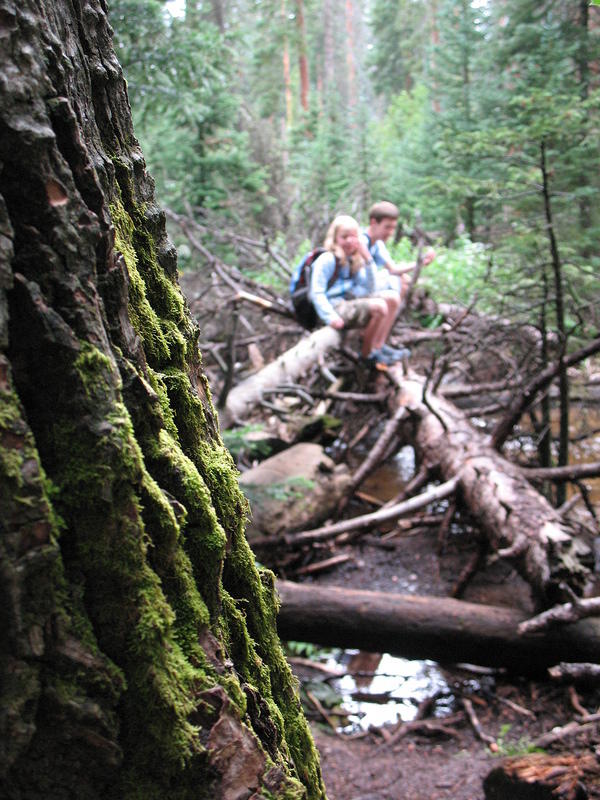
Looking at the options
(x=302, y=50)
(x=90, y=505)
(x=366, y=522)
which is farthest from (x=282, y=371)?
(x=302, y=50)

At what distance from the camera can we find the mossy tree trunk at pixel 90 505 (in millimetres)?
900

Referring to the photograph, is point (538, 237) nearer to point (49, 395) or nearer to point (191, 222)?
point (191, 222)

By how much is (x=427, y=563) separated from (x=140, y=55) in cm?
664

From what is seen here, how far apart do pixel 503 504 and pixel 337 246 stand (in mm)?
3800

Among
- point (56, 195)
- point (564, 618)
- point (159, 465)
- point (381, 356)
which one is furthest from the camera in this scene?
point (381, 356)

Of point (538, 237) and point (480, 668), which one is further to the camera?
point (538, 237)

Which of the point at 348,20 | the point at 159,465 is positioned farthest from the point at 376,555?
the point at 348,20

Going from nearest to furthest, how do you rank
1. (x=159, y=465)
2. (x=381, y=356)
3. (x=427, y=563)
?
(x=159, y=465), (x=427, y=563), (x=381, y=356)

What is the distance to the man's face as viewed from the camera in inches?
281

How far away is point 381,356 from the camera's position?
25.8 feet

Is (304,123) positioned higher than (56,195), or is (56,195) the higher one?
(304,123)

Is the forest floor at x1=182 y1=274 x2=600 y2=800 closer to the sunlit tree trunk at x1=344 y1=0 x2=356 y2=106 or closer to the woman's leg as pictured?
the woman's leg

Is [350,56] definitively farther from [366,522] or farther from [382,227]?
[366,522]

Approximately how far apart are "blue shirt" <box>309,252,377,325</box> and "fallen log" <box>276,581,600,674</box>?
11.3 ft
